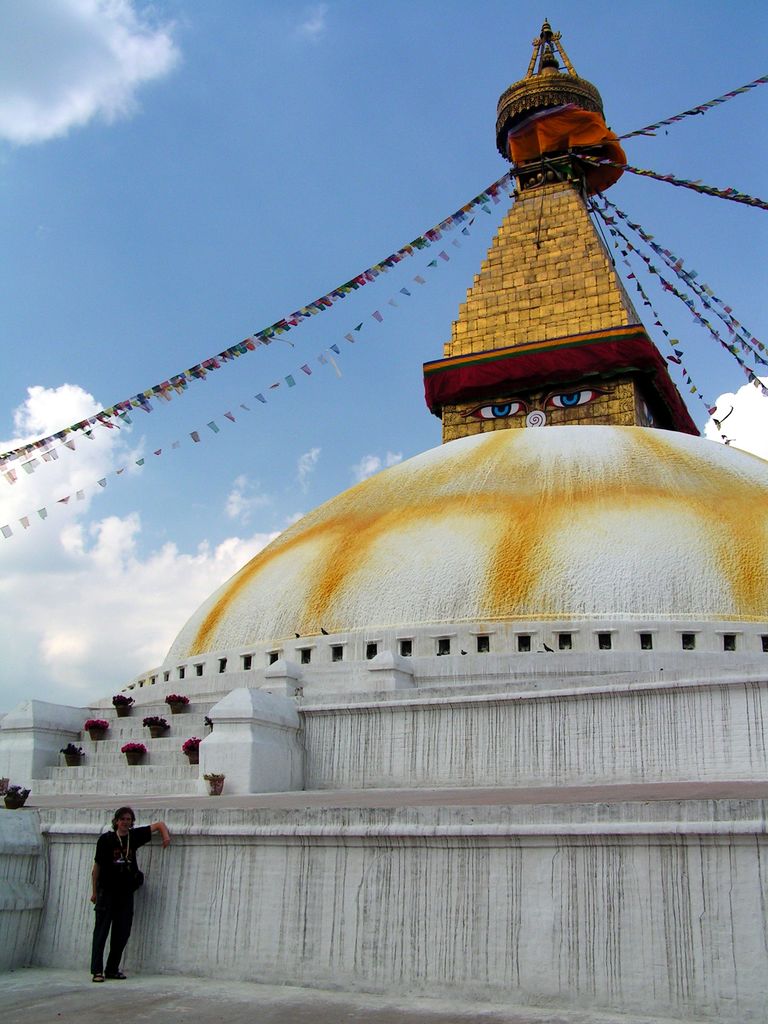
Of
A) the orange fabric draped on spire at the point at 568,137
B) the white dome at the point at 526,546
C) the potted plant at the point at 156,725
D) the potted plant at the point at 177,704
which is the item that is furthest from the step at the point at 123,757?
the orange fabric draped on spire at the point at 568,137

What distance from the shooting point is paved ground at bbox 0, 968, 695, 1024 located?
461 cm

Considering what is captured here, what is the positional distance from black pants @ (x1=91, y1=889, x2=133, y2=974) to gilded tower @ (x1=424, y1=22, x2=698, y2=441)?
19.0 meters

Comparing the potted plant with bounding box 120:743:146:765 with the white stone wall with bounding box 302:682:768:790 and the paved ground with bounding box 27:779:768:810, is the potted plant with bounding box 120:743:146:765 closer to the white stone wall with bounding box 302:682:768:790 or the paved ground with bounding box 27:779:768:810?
the paved ground with bounding box 27:779:768:810

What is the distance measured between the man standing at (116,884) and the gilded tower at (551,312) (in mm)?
18802

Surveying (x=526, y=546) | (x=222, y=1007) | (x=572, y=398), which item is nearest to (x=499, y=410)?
(x=572, y=398)

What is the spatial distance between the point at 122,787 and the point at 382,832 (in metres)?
7.19

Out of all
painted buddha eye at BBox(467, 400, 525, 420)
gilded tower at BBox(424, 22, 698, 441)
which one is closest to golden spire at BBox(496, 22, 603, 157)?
gilded tower at BBox(424, 22, 698, 441)

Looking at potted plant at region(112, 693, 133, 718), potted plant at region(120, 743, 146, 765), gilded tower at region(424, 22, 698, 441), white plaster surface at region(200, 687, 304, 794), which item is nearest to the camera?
white plaster surface at region(200, 687, 304, 794)

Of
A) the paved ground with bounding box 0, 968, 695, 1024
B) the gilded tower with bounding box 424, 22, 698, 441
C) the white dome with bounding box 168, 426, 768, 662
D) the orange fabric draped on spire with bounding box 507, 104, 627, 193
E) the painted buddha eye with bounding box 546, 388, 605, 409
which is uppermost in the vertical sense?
the orange fabric draped on spire with bounding box 507, 104, 627, 193

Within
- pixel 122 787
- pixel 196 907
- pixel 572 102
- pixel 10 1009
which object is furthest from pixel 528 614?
pixel 572 102

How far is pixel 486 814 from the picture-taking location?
522 centimetres

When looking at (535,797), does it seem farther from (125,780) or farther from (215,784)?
(125,780)

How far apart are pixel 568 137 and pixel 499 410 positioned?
356 inches

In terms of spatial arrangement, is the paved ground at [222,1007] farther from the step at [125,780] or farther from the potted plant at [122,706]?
the potted plant at [122,706]
